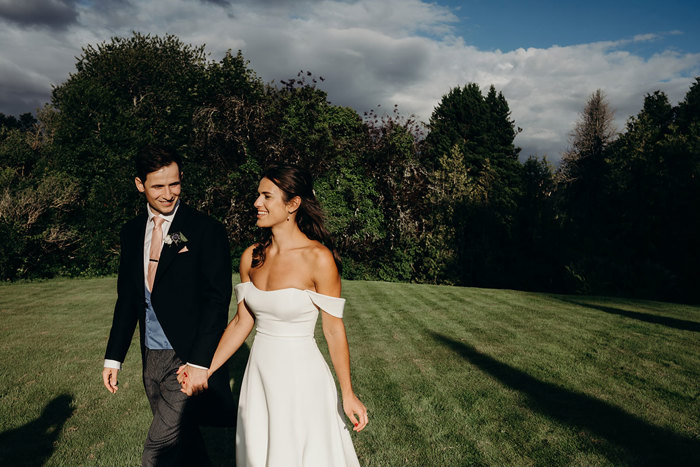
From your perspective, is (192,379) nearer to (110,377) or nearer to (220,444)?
(110,377)

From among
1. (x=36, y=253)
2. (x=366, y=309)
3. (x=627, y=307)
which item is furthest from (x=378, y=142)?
(x=36, y=253)

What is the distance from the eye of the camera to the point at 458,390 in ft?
20.9

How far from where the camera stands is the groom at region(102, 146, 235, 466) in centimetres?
291

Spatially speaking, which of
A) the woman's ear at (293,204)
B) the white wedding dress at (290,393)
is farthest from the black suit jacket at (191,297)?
the woman's ear at (293,204)

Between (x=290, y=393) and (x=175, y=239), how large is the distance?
1.38 meters

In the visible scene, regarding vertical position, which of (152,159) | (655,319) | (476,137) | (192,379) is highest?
(476,137)

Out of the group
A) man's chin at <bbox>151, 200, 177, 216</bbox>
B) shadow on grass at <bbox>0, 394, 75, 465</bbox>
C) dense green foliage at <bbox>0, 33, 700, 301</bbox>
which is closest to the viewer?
man's chin at <bbox>151, 200, 177, 216</bbox>

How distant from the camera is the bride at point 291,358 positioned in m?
2.74

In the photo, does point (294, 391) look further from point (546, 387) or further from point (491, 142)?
point (491, 142)

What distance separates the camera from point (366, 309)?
42.9 feet

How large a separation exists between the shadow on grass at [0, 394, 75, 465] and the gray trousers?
7.89ft

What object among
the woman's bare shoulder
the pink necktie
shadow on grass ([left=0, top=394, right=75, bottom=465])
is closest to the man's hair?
the pink necktie

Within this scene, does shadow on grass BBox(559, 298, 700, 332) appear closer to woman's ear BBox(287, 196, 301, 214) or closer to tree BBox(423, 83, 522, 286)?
woman's ear BBox(287, 196, 301, 214)

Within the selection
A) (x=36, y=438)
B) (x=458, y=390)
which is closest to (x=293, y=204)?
(x=36, y=438)
